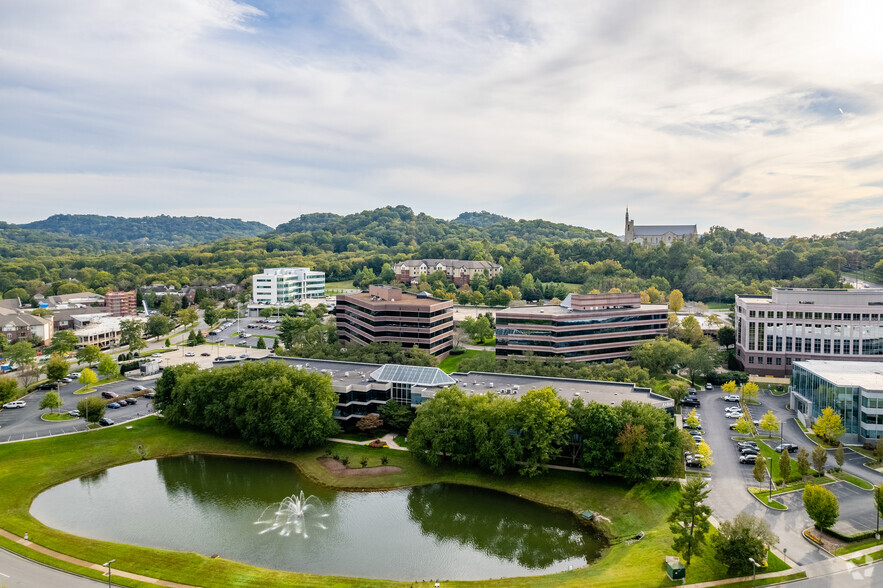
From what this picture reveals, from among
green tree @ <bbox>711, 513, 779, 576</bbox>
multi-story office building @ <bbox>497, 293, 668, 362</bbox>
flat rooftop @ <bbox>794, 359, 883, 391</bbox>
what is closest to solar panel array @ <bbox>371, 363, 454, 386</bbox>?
multi-story office building @ <bbox>497, 293, 668, 362</bbox>

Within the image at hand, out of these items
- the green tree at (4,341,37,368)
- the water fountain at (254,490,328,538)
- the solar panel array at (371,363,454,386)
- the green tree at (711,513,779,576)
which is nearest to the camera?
the green tree at (711,513,779,576)

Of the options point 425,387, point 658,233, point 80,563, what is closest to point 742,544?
point 425,387

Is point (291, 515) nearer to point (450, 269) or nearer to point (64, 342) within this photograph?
point (64, 342)

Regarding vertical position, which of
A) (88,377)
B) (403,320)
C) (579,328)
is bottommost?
(88,377)

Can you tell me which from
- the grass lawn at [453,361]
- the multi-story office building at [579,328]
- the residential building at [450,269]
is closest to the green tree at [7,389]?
the grass lawn at [453,361]

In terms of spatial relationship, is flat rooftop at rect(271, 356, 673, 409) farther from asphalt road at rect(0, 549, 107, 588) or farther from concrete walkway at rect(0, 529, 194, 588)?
asphalt road at rect(0, 549, 107, 588)

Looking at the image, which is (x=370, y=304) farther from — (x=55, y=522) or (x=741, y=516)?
(x=741, y=516)
